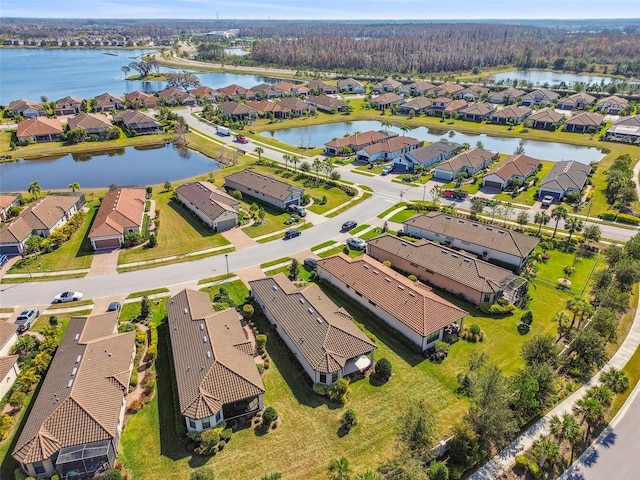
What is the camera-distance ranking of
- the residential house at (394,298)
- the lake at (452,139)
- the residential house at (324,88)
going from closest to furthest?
the residential house at (394,298) → the lake at (452,139) → the residential house at (324,88)

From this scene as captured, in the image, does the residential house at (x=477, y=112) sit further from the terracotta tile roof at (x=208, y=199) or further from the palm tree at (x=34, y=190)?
the palm tree at (x=34, y=190)

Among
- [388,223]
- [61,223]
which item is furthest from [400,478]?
[61,223]

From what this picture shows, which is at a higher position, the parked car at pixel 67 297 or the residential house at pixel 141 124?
the residential house at pixel 141 124

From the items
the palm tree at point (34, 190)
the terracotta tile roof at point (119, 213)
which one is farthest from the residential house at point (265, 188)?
the palm tree at point (34, 190)

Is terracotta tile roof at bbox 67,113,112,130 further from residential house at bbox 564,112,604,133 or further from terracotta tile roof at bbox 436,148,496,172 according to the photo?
residential house at bbox 564,112,604,133

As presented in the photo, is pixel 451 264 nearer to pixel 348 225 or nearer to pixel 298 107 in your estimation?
pixel 348 225

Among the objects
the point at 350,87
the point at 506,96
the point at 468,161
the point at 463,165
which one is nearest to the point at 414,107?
the point at 506,96

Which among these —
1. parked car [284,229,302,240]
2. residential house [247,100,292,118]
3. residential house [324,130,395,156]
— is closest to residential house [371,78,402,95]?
residential house [247,100,292,118]
